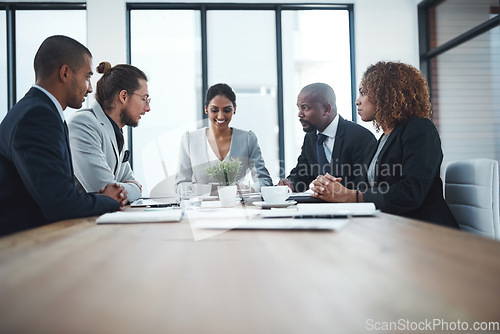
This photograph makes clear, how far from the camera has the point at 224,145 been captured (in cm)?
341

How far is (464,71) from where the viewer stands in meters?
4.51

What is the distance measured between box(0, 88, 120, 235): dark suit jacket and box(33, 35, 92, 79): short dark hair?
0.25m

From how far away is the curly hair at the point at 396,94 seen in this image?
1.99 metres

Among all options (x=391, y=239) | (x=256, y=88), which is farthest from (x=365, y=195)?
(x=256, y=88)

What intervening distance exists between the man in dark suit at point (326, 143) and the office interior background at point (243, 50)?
1.85 metres

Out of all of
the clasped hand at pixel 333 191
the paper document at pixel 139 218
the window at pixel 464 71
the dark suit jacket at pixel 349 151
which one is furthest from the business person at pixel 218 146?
the window at pixel 464 71

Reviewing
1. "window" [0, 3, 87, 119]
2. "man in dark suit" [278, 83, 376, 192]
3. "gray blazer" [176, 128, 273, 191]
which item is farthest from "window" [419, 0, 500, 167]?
"window" [0, 3, 87, 119]

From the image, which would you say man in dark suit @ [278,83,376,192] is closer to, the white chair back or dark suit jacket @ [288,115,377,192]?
dark suit jacket @ [288,115,377,192]

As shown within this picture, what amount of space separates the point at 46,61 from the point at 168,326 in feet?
5.53

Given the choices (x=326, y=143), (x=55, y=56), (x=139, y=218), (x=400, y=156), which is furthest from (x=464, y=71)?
(x=139, y=218)

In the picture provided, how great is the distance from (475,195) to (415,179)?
246 mm

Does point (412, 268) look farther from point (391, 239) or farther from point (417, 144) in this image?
point (417, 144)

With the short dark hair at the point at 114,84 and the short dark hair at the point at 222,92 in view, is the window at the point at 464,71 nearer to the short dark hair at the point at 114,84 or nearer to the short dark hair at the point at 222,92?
the short dark hair at the point at 222,92

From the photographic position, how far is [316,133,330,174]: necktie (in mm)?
2952
